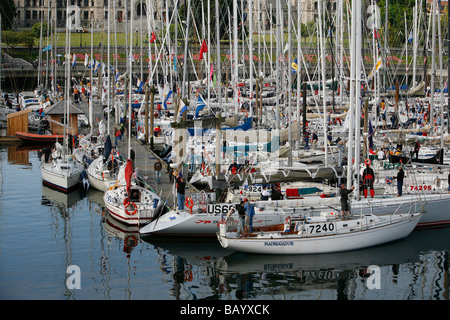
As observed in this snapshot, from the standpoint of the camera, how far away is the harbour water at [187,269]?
21.4 m

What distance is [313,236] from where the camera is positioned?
81.2 feet

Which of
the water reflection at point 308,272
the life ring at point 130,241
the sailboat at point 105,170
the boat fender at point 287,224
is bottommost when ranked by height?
the water reflection at point 308,272

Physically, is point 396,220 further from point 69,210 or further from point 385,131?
point 385,131

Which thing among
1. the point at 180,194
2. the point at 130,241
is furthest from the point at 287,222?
the point at 130,241

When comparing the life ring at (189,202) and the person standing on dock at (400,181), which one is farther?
the person standing on dock at (400,181)

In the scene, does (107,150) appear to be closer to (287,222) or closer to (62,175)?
(62,175)

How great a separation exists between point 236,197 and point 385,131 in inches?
803

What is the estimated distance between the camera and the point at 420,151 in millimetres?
38281

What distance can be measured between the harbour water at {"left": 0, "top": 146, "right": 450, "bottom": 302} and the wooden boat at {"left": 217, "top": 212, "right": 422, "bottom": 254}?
1.11 feet

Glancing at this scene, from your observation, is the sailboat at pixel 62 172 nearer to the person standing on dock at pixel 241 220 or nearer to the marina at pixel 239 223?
the marina at pixel 239 223

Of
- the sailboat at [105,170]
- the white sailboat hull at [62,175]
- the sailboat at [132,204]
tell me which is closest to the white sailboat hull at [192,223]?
the sailboat at [132,204]

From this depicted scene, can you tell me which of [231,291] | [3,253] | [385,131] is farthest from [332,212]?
[385,131]

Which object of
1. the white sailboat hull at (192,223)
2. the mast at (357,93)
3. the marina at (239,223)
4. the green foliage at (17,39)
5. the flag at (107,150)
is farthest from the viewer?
the green foliage at (17,39)

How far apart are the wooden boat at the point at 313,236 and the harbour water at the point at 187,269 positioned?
339 millimetres
